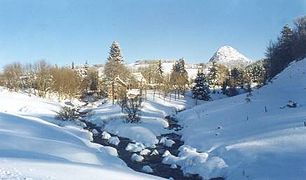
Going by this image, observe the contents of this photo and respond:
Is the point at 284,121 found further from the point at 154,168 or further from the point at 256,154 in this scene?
the point at 154,168

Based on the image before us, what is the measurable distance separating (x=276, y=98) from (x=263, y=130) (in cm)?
1435

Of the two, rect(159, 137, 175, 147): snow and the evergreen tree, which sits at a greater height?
the evergreen tree

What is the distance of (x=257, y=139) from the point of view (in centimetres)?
2848

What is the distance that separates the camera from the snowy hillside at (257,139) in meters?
23.1

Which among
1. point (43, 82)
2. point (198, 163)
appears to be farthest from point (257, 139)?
point (43, 82)

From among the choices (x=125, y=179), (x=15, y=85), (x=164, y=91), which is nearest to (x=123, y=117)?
(x=125, y=179)

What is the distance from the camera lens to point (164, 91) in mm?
100500

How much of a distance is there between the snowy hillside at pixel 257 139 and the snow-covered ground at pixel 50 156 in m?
5.96

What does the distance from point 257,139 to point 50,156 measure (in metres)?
13.2

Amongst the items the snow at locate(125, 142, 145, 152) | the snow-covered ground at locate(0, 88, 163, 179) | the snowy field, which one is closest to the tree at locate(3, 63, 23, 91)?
the snow-covered ground at locate(0, 88, 163, 179)

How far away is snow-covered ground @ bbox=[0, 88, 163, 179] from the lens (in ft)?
56.3

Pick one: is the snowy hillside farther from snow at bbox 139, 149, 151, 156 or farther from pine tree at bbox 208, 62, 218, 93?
pine tree at bbox 208, 62, 218, 93

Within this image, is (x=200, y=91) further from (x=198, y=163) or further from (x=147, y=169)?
(x=198, y=163)

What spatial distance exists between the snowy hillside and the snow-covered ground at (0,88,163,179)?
19.5ft
